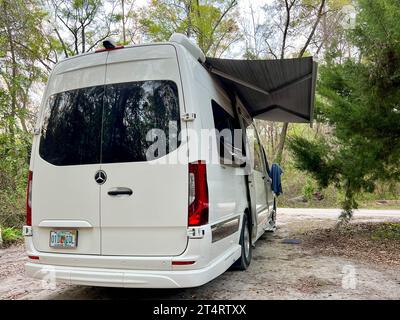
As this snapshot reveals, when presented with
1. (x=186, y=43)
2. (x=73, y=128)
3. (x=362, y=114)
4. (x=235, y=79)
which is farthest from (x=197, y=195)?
(x=362, y=114)

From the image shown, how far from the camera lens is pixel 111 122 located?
3307mm

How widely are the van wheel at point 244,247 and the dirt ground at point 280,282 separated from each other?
0.09 metres

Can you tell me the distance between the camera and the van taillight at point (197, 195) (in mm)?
3008

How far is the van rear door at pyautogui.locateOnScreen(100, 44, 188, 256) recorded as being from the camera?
9.94 ft

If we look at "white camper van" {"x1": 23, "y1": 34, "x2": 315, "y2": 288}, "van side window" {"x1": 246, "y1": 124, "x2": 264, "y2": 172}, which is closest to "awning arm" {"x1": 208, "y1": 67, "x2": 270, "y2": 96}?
"white camper van" {"x1": 23, "y1": 34, "x2": 315, "y2": 288}

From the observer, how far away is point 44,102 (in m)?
3.65

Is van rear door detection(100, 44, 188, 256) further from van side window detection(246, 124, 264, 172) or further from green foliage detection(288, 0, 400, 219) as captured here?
green foliage detection(288, 0, 400, 219)

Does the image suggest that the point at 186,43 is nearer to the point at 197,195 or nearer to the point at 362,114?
the point at 197,195

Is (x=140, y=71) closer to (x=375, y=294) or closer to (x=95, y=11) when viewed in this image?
(x=375, y=294)

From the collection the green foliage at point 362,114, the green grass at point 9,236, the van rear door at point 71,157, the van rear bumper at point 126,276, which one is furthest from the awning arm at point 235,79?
the green grass at point 9,236

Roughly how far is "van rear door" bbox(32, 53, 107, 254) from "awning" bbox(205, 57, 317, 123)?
4.42 feet

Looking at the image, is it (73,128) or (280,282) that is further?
(280,282)

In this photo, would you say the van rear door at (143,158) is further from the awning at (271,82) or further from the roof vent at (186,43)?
the awning at (271,82)

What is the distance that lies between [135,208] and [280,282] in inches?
81.4
